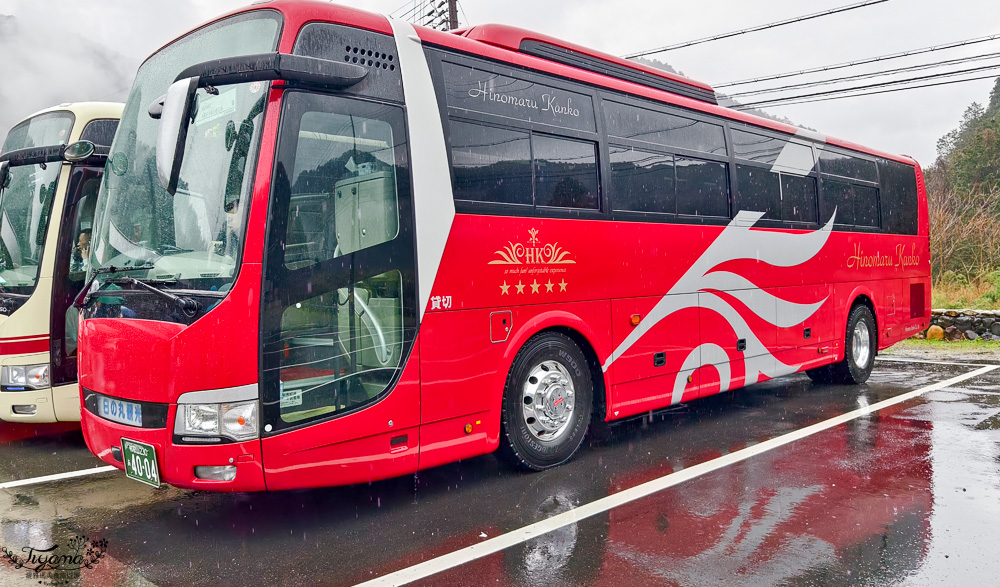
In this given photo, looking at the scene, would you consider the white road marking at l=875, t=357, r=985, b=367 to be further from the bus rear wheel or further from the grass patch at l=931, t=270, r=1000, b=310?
the grass patch at l=931, t=270, r=1000, b=310

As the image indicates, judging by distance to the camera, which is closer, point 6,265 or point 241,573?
point 241,573

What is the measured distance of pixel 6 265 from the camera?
266 inches

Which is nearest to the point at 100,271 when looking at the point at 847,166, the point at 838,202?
the point at 838,202

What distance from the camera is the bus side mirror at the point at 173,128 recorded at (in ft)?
12.6

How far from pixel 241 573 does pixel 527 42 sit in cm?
446

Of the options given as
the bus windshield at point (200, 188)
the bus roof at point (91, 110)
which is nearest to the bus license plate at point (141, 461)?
the bus windshield at point (200, 188)

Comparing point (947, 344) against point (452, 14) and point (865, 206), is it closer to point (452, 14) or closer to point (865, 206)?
point (865, 206)

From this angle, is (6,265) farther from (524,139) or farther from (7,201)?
(524,139)

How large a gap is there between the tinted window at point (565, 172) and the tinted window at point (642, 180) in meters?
0.31

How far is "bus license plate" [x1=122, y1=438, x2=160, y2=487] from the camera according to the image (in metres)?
4.05

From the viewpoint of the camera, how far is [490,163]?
5.21 m

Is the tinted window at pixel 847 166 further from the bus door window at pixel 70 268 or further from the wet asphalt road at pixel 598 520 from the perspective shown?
the bus door window at pixel 70 268

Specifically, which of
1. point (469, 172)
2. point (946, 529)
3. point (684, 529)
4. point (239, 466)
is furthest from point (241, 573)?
point (946, 529)

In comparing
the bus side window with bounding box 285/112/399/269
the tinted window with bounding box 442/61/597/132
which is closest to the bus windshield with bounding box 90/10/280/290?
the bus side window with bounding box 285/112/399/269
